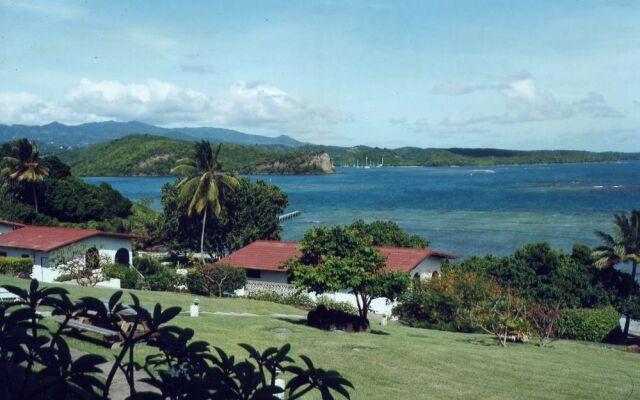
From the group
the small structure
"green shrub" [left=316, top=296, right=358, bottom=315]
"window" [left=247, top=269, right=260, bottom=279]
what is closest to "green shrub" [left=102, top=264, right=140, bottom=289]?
"window" [left=247, top=269, right=260, bottom=279]

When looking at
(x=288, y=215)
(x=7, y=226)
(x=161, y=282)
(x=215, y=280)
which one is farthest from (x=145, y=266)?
(x=288, y=215)

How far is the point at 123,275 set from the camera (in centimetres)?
3797

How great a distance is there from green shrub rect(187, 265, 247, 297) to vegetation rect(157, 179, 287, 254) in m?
18.9

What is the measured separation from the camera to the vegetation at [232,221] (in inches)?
2255

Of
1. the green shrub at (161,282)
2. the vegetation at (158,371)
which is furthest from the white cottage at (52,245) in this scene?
the vegetation at (158,371)

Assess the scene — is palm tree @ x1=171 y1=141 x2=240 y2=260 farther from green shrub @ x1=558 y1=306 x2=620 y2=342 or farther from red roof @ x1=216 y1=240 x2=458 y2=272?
green shrub @ x1=558 y1=306 x2=620 y2=342

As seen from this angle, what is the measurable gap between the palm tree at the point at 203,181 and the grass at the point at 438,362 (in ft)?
89.5

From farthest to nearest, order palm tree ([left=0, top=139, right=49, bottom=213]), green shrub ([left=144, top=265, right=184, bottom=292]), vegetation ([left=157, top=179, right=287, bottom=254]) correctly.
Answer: palm tree ([left=0, top=139, right=49, bottom=213]) → vegetation ([left=157, top=179, right=287, bottom=254]) → green shrub ([left=144, top=265, right=184, bottom=292])

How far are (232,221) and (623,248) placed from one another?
1259 inches

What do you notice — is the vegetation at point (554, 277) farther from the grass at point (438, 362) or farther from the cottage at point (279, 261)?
the grass at point (438, 362)

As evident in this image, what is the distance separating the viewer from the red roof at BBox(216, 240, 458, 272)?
38.4 meters

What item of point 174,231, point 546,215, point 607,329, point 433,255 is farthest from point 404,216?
point 607,329

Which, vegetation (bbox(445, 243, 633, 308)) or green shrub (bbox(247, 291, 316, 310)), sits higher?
vegetation (bbox(445, 243, 633, 308))

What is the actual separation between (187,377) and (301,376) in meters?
0.87
